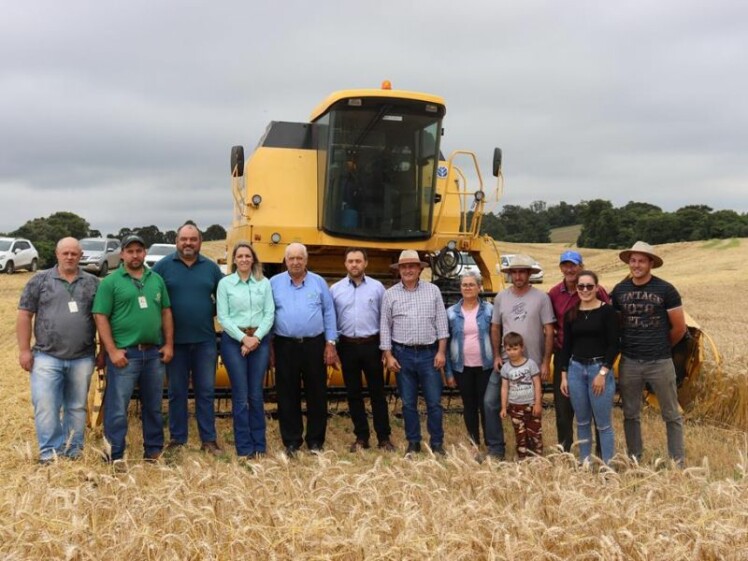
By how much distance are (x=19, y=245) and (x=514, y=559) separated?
30.0 metres

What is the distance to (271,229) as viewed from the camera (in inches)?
336

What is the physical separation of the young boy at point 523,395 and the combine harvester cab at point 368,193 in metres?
3.51

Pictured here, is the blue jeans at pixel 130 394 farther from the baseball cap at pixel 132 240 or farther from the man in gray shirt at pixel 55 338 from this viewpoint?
the baseball cap at pixel 132 240

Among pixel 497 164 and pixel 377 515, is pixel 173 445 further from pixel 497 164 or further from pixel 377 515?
pixel 497 164

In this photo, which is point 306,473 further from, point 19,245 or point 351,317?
point 19,245

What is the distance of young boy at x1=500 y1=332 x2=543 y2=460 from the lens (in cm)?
541

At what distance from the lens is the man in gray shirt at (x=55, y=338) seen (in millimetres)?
5125

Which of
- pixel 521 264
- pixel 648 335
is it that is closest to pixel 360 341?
pixel 521 264

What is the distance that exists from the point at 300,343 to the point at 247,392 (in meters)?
0.57

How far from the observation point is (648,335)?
518cm

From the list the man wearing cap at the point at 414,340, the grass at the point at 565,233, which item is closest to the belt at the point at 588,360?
the man wearing cap at the point at 414,340

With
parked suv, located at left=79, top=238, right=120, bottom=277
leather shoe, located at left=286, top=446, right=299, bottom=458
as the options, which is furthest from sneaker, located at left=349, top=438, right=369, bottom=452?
parked suv, located at left=79, top=238, right=120, bottom=277

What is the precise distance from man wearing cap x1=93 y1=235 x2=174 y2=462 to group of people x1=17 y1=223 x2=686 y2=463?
1 centimetres

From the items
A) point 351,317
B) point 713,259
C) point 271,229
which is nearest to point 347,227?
point 271,229
